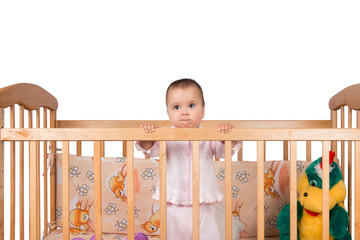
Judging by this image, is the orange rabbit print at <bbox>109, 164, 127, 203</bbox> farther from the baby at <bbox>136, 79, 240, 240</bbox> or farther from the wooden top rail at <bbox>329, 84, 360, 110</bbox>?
the wooden top rail at <bbox>329, 84, 360, 110</bbox>

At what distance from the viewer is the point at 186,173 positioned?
2344 millimetres

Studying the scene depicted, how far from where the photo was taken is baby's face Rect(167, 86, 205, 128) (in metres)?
2.33

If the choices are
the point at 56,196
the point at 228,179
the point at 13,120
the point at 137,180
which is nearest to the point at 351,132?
the point at 228,179

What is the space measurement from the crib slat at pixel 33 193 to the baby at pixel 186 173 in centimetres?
49

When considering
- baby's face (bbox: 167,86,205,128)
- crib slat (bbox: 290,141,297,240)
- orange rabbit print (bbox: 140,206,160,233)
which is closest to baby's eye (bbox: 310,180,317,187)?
crib slat (bbox: 290,141,297,240)

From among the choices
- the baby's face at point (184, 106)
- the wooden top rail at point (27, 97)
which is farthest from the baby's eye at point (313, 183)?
the wooden top rail at point (27, 97)

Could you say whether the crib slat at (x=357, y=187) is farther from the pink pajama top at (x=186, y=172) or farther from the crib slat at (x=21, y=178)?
the crib slat at (x=21, y=178)

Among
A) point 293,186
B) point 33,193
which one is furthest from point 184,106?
point 33,193

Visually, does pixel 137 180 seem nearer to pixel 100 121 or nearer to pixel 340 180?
pixel 100 121

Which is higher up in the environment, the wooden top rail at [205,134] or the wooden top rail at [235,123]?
the wooden top rail at [235,123]

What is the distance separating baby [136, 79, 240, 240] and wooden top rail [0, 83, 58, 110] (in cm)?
72

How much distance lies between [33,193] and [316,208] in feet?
4.30

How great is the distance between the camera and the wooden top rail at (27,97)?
2.42 m

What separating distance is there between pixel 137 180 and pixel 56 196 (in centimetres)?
50
